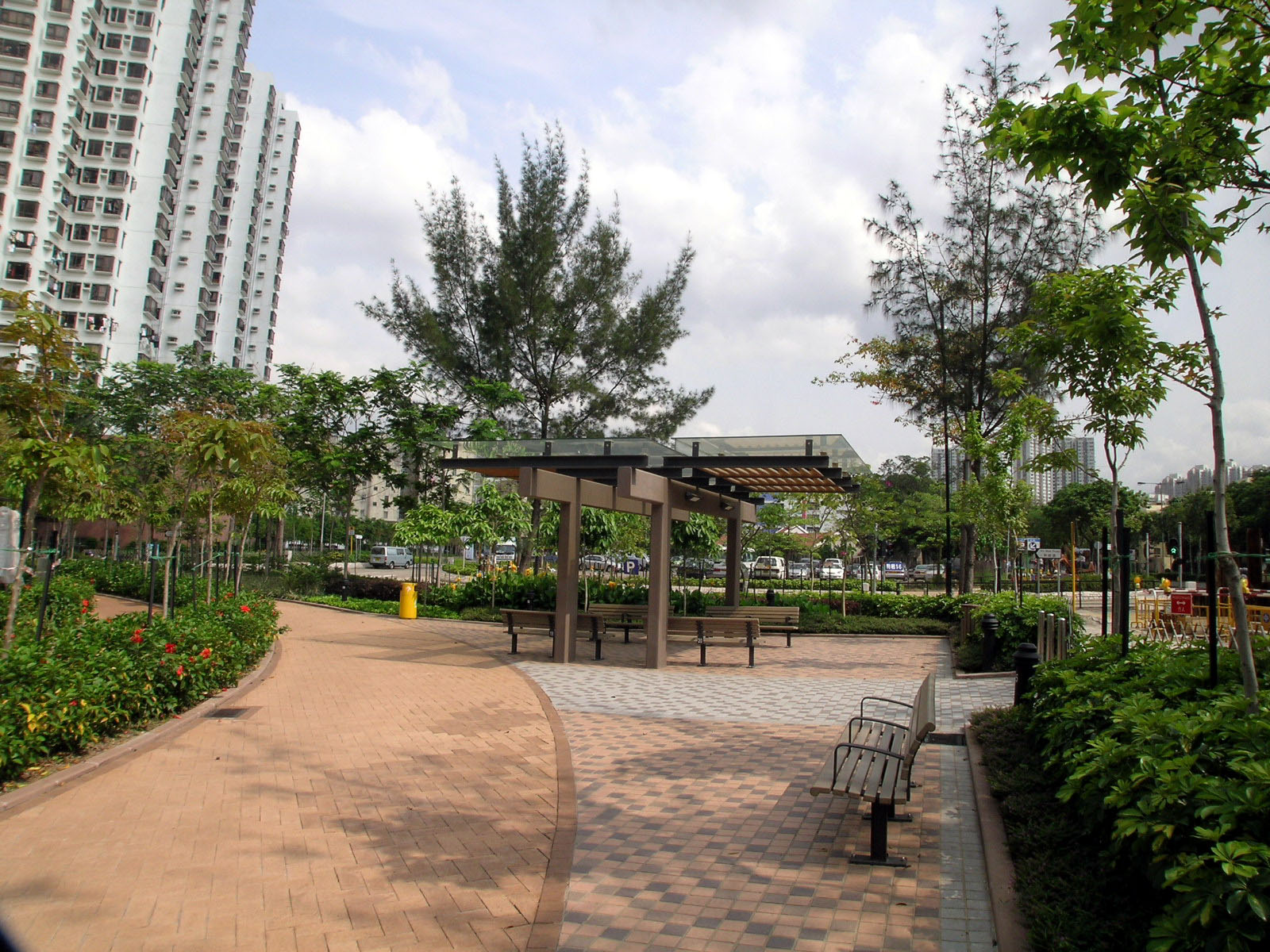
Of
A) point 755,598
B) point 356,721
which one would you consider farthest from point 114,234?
point 356,721

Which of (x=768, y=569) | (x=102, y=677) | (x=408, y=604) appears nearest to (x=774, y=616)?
(x=408, y=604)

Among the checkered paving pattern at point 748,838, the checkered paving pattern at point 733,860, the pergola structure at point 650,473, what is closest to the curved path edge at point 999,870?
the checkered paving pattern at point 748,838

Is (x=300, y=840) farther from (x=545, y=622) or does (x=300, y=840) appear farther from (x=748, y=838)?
(x=545, y=622)

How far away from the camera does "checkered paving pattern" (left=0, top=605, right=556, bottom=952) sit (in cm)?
429

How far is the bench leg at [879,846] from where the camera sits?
5203mm

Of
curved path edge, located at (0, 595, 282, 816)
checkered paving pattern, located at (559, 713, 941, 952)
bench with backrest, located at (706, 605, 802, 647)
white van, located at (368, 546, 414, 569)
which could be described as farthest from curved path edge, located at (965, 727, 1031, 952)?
white van, located at (368, 546, 414, 569)

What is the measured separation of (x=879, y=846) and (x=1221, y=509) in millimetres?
2607

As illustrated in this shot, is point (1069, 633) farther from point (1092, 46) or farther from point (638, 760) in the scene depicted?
point (1092, 46)

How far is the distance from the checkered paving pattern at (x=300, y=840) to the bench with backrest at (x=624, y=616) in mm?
7322

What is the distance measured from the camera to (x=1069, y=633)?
12266mm

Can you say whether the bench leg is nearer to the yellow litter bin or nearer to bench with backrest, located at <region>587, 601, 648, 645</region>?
bench with backrest, located at <region>587, 601, 648, 645</region>

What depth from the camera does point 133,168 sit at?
202 ft

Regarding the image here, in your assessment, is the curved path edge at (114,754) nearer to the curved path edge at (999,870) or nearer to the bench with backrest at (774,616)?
the curved path edge at (999,870)

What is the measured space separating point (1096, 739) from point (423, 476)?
2564 centimetres
